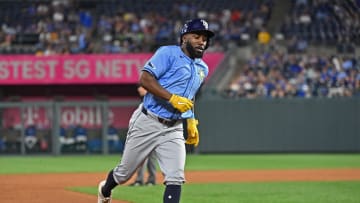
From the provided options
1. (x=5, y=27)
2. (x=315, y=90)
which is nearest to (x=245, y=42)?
(x=315, y=90)

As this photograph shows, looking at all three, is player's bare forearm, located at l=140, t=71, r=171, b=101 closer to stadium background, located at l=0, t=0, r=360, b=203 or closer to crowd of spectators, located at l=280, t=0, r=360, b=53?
stadium background, located at l=0, t=0, r=360, b=203

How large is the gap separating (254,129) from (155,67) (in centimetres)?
2089

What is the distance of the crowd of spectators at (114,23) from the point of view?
3019cm

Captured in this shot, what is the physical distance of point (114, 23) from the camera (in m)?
31.4

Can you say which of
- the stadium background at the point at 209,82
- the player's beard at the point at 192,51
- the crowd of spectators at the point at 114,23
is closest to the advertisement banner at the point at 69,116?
the stadium background at the point at 209,82

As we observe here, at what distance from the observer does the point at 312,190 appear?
1373cm

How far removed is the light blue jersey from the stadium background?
56.7 feet

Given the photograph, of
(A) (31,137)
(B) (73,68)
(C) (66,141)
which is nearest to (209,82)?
(B) (73,68)

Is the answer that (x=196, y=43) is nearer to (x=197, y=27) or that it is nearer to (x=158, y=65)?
(x=197, y=27)

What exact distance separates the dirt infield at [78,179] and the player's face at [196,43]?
161 inches

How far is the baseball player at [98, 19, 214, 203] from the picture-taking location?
26.7 feet

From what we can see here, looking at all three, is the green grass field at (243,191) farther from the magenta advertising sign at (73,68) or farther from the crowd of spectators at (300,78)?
the magenta advertising sign at (73,68)

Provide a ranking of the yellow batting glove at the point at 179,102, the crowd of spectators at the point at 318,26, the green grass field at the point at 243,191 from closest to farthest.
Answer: the yellow batting glove at the point at 179,102 < the green grass field at the point at 243,191 < the crowd of spectators at the point at 318,26

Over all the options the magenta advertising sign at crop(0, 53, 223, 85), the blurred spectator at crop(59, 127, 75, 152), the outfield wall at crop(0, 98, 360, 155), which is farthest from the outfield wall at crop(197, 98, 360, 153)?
the blurred spectator at crop(59, 127, 75, 152)
